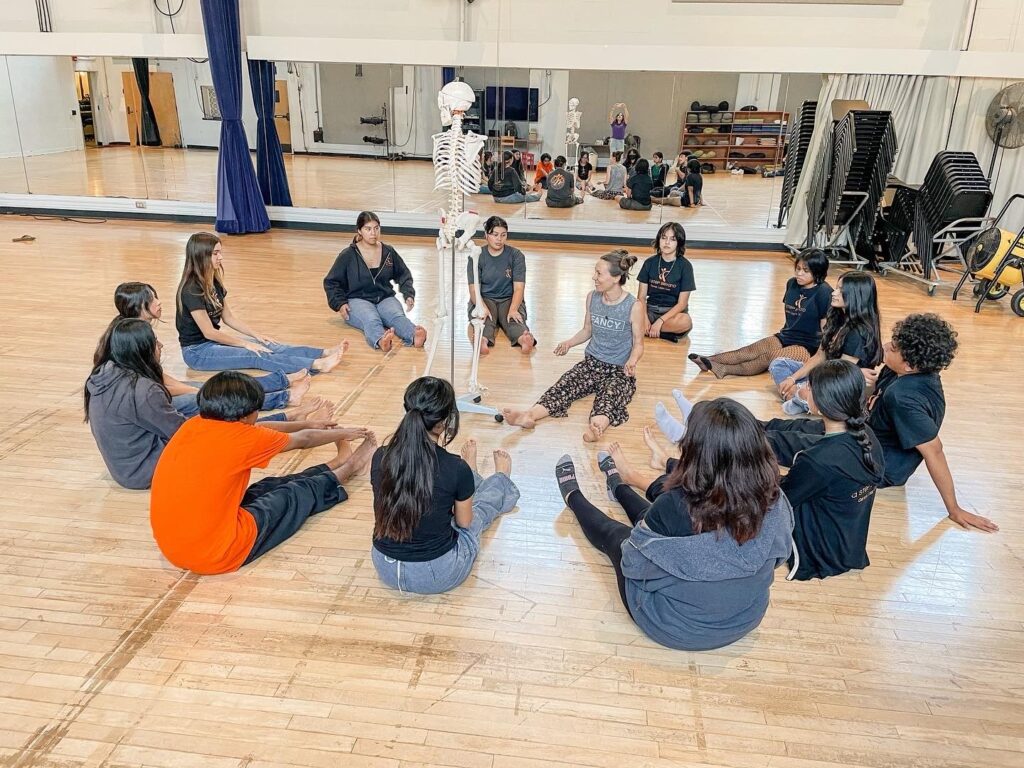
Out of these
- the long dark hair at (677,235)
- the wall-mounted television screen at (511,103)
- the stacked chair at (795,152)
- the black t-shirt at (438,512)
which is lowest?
the black t-shirt at (438,512)

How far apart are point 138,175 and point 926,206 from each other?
428 inches

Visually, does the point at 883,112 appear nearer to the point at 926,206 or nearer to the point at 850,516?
the point at 926,206

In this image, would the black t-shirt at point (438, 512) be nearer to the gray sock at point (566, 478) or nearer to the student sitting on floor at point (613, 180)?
the gray sock at point (566, 478)

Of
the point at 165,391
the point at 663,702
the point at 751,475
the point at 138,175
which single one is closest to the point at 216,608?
the point at 165,391

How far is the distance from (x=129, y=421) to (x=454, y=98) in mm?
2396

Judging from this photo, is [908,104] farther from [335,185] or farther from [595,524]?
[595,524]

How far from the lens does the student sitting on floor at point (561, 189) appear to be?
1030 centimetres

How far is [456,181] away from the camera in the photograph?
4.27 meters

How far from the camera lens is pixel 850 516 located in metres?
2.87

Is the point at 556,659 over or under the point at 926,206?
under

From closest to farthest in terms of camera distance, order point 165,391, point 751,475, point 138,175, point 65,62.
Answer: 1. point 751,475
2. point 165,391
3. point 65,62
4. point 138,175

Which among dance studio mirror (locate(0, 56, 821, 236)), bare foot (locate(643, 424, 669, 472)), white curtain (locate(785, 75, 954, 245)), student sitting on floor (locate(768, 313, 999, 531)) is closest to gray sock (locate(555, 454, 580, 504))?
bare foot (locate(643, 424, 669, 472))

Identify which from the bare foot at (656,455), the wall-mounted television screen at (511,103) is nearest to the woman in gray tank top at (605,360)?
the bare foot at (656,455)

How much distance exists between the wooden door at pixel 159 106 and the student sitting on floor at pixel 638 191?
21.7 ft
